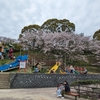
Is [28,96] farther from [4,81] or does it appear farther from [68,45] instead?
[68,45]

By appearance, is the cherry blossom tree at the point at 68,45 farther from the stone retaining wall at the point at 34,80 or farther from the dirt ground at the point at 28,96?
the dirt ground at the point at 28,96

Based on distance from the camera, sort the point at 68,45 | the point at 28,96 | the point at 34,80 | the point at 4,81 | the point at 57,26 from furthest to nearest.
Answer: the point at 57,26
the point at 68,45
the point at 34,80
the point at 4,81
the point at 28,96

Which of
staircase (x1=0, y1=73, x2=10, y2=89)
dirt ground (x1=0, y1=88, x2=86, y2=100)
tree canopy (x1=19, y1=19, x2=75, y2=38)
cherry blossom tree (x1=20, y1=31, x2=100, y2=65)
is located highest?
tree canopy (x1=19, y1=19, x2=75, y2=38)

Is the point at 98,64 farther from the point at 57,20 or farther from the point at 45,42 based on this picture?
the point at 57,20

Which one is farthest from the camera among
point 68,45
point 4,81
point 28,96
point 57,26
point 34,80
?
point 57,26

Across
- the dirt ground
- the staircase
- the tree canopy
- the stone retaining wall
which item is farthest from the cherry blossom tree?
the dirt ground

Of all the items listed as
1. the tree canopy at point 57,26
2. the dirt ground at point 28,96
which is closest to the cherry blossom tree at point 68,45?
the tree canopy at point 57,26

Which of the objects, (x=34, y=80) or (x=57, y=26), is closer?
(x=34, y=80)

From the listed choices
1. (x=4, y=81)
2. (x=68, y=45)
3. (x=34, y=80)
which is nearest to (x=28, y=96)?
(x=34, y=80)

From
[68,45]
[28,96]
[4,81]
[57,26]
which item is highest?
[57,26]

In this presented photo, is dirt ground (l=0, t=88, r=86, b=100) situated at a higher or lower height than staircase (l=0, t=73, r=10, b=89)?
lower

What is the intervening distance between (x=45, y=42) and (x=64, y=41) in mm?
3871

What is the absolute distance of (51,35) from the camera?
32469mm

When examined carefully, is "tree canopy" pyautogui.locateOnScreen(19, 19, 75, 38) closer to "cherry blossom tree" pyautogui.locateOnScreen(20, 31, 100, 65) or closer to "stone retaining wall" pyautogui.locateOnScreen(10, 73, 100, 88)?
"cherry blossom tree" pyautogui.locateOnScreen(20, 31, 100, 65)
